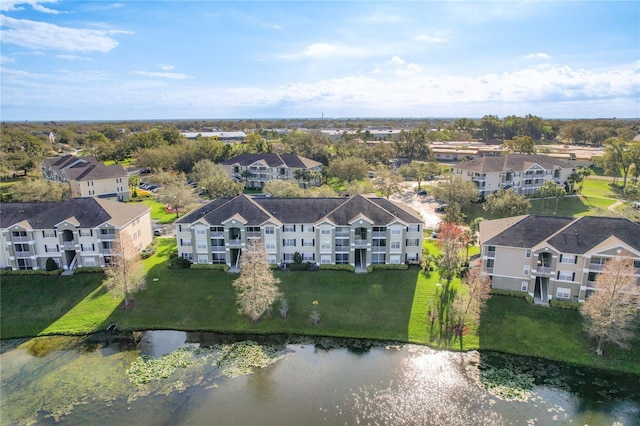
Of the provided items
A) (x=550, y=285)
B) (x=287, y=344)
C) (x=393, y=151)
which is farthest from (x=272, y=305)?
(x=393, y=151)

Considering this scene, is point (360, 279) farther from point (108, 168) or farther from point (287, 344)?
point (108, 168)

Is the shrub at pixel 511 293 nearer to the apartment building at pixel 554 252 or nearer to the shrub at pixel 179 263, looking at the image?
the apartment building at pixel 554 252

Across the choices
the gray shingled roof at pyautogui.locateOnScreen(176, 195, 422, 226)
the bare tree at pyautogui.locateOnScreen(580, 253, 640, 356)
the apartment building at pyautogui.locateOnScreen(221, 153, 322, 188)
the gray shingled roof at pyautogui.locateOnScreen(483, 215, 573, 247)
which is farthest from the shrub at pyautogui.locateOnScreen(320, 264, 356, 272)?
the apartment building at pyautogui.locateOnScreen(221, 153, 322, 188)

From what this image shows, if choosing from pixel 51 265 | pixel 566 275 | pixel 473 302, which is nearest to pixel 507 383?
pixel 473 302

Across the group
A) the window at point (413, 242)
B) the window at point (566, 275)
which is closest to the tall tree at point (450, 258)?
the window at point (413, 242)

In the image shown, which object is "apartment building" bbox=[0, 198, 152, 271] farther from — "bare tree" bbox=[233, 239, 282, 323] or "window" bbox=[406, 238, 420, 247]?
"window" bbox=[406, 238, 420, 247]

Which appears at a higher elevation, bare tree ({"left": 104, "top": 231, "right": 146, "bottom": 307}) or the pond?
bare tree ({"left": 104, "top": 231, "right": 146, "bottom": 307})
